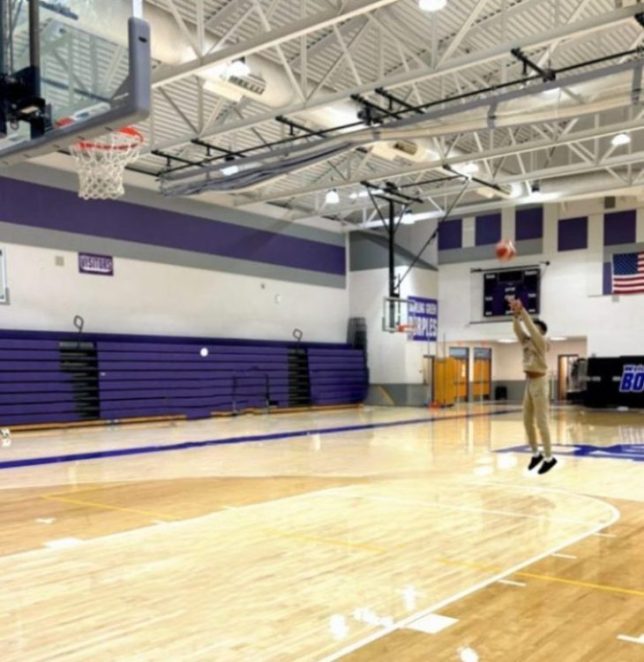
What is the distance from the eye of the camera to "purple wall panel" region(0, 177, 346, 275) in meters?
14.7

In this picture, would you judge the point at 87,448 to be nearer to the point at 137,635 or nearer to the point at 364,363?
the point at 137,635

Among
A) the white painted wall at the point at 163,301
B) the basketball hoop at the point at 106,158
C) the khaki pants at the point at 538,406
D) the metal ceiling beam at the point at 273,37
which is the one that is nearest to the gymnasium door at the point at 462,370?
the white painted wall at the point at 163,301

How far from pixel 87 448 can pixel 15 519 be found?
532cm

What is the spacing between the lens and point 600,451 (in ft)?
33.1

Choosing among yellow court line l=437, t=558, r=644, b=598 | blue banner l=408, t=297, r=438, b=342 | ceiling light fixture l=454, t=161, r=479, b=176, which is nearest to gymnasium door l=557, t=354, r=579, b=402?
blue banner l=408, t=297, r=438, b=342

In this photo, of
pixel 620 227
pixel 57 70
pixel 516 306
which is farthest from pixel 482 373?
pixel 57 70

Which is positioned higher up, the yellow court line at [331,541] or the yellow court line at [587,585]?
the yellow court line at [587,585]

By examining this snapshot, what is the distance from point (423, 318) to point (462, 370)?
3.17 meters

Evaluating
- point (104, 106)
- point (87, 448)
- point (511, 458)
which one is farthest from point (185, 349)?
point (104, 106)

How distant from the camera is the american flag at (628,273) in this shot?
800 inches

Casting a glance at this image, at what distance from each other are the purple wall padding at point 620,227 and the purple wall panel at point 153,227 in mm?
8115

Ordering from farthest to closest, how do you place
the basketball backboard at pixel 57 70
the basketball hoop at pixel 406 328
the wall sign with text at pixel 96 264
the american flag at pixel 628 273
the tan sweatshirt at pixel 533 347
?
the american flag at pixel 628 273, the basketball hoop at pixel 406 328, the wall sign with text at pixel 96 264, the tan sweatshirt at pixel 533 347, the basketball backboard at pixel 57 70

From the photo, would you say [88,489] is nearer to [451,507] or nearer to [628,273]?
[451,507]

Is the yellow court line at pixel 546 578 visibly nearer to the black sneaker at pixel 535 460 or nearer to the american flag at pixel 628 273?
the black sneaker at pixel 535 460
